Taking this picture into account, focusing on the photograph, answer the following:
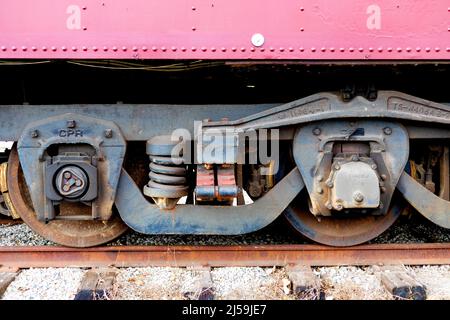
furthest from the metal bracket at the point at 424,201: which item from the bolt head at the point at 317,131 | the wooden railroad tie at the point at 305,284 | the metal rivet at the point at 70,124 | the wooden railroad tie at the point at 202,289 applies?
the metal rivet at the point at 70,124

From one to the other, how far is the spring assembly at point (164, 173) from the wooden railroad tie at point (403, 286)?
5.34 feet

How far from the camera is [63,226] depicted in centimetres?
388

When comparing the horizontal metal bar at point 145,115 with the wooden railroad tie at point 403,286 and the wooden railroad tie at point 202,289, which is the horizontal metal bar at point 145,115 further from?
the wooden railroad tie at point 403,286

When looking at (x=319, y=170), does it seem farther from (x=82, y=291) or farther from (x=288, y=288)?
(x=82, y=291)

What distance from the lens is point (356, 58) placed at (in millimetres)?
2975

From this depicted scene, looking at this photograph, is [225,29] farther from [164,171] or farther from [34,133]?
[34,133]

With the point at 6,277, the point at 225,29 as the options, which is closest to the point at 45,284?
the point at 6,277

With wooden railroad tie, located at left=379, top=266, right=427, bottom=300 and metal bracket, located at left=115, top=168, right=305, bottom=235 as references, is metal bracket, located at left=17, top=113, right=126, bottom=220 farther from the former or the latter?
wooden railroad tie, located at left=379, top=266, right=427, bottom=300

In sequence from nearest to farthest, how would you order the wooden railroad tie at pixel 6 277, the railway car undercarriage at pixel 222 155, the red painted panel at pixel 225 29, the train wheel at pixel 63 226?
the red painted panel at pixel 225 29, the wooden railroad tie at pixel 6 277, the railway car undercarriage at pixel 222 155, the train wheel at pixel 63 226

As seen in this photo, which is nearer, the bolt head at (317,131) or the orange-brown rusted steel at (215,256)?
the bolt head at (317,131)

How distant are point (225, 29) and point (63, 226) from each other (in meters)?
2.15

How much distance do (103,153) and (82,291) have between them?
1005 mm

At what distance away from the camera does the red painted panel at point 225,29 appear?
9.53ft

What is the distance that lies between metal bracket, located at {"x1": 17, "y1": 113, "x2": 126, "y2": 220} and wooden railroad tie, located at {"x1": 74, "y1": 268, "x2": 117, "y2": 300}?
0.44m
